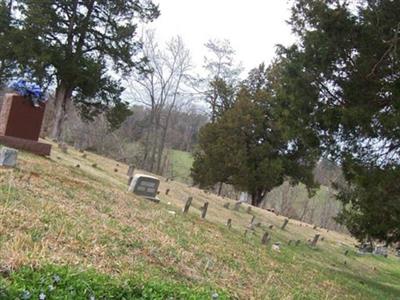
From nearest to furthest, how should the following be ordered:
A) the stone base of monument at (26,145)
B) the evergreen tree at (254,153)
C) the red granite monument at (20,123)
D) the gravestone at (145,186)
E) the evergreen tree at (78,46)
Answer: the stone base of monument at (26,145)
the red granite monument at (20,123)
the gravestone at (145,186)
the evergreen tree at (78,46)
the evergreen tree at (254,153)

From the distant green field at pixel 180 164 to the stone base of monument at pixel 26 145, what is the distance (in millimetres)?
39518

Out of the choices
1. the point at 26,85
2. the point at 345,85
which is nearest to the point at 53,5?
the point at 26,85

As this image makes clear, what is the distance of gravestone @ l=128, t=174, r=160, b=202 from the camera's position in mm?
14702

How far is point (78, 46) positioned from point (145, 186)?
603 inches

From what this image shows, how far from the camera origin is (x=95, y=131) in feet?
167

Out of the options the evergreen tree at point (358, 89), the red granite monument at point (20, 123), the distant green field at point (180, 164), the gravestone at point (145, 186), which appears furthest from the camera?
the distant green field at point (180, 164)

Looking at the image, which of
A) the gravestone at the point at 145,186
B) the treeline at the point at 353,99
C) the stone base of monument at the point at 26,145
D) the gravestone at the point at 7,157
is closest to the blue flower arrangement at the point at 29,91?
the stone base of monument at the point at 26,145

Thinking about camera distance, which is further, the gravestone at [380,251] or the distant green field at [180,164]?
the distant green field at [180,164]

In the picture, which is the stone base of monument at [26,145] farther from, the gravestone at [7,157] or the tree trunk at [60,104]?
the tree trunk at [60,104]

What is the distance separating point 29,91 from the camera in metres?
14.0

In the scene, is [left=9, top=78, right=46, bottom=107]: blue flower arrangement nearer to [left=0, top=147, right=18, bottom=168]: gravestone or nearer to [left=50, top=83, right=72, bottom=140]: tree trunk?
[left=0, top=147, right=18, bottom=168]: gravestone

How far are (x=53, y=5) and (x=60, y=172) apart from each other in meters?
17.0

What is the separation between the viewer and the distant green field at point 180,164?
183 ft

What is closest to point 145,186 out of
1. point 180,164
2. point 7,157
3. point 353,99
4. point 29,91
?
point 29,91
